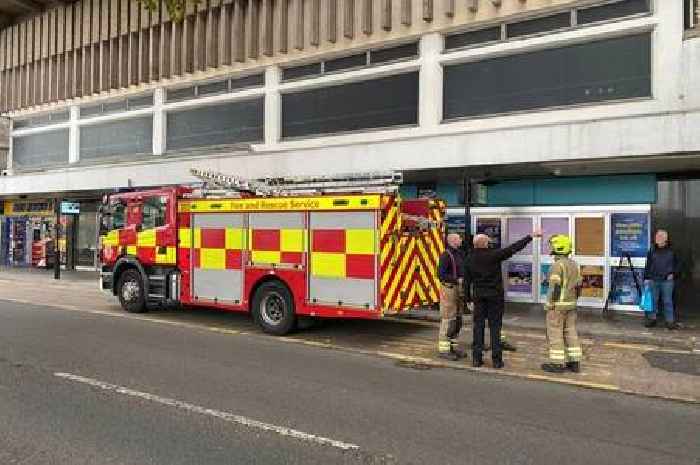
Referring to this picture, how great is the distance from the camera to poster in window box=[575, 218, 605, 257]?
14.1 metres

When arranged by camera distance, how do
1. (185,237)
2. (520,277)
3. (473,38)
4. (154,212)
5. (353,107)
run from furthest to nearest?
1. (353,107)
2. (520,277)
3. (473,38)
4. (154,212)
5. (185,237)

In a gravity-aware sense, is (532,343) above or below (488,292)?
below

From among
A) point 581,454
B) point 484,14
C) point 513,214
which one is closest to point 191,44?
point 484,14

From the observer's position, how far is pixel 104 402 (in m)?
6.49

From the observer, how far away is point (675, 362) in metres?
8.98

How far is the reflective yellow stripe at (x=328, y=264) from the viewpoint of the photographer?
401 inches

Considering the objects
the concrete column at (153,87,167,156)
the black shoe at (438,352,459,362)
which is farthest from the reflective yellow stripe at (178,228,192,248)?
the concrete column at (153,87,167,156)

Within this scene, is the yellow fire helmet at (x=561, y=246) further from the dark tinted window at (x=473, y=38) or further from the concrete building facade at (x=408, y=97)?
the dark tinted window at (x=473, y=38)

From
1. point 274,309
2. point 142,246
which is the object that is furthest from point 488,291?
point 142,246

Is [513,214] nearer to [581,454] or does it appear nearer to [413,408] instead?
[413,408]

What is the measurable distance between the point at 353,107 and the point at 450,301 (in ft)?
29.1

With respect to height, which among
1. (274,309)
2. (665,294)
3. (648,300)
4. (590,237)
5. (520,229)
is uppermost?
(520,229)

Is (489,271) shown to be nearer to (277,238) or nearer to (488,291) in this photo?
(488,291)

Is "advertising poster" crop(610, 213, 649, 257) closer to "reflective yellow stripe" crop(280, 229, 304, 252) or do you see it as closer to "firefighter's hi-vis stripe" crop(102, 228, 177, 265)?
"reflective yellow stripe" crop(280, 229, 304, 252)
